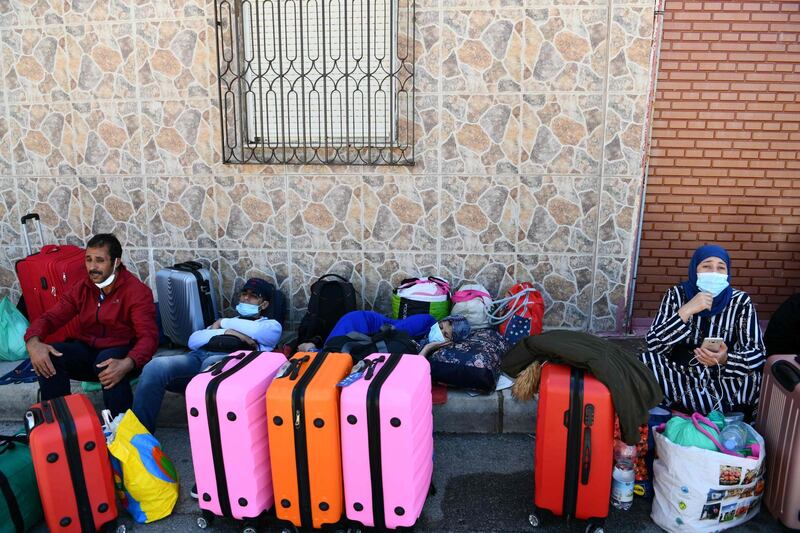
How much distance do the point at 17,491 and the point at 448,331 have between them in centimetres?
282

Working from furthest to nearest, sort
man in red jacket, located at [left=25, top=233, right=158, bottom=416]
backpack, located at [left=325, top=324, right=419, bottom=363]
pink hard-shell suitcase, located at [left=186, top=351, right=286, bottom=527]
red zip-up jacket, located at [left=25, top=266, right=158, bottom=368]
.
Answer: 1. backpack, located at [left=325, top=324, right=419, bottom=363]
2. red zip-up jacket, located at [left=25, top=266, right=158, bottom=368]
3. man in red jacket, located at [left=25, top=233, right=158, bottom=416]
4. pink hard-shell suitcase, located at [left=186, top=351, right=286, bottom=527]

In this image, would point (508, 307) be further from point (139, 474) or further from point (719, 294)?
point (139, 474)

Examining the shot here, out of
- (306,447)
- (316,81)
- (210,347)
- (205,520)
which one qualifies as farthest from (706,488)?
(316,81)

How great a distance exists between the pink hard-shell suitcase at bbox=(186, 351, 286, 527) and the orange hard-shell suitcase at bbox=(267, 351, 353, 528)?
0.10m

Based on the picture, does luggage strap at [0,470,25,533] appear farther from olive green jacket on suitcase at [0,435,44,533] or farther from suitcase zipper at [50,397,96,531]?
suitcase zipper at [50,397,96,531]

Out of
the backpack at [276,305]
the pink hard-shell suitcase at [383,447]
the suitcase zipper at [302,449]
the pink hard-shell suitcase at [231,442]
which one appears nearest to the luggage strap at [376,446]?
the pink hard-shell suitcase at [383,447]

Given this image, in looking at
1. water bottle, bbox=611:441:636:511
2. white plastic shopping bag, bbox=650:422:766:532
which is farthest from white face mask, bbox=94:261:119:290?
white plastic shopping bag, bbox=650:422:766:532

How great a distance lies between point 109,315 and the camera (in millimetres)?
4180

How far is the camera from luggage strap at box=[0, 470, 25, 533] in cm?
306

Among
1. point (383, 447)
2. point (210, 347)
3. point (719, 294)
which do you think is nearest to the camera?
point (383, 447)

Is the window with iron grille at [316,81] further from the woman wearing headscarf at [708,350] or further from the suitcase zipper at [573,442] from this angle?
the suitcase zipper at [573,442]

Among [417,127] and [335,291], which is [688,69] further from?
[335,291]

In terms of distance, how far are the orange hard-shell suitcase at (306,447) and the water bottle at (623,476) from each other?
1419 mm

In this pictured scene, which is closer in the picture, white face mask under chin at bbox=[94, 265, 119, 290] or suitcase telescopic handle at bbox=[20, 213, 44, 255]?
white face mask under chin at bbox=[94, 265, 119, 290]
